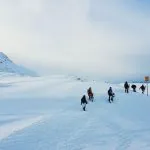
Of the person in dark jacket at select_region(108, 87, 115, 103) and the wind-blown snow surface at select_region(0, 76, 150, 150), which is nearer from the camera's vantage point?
the wind-blown snow surface at select_region(0, 76, 150, 150)

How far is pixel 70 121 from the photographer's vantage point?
32281mm

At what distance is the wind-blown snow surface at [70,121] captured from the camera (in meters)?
26.8

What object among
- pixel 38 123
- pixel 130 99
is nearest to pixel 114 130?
pixel 38 123

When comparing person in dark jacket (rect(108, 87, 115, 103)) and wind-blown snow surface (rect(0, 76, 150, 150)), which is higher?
person in dark jacket (rect(108, 87, 115, 103))

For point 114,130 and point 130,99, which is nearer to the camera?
point 114,130

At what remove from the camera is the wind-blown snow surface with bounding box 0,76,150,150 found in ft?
87.8

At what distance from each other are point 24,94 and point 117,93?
36.5 ft

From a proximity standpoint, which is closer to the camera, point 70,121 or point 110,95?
point 70,121

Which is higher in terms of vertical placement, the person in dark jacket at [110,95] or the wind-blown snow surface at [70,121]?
the person in dark jacket at [110,95]

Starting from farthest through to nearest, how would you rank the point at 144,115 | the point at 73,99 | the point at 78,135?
the point at 73,99 < the point at 144,115 < the point at 78,135

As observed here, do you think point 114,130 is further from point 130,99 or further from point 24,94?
point 24,94

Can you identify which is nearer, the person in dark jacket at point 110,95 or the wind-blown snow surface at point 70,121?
the wind-blown snow surface at point 70,121

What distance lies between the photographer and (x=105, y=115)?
119 feet

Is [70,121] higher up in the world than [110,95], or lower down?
lower down
